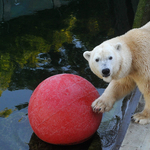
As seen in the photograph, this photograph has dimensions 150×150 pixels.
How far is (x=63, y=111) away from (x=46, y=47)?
4.06m

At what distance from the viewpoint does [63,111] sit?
326 centimetres

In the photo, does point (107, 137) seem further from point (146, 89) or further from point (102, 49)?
point (102, 49)

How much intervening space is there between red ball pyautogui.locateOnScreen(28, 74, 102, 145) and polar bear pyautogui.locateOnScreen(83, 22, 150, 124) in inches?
6.7

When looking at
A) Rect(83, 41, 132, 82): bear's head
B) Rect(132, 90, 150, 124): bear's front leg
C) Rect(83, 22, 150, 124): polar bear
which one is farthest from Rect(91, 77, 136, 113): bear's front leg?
Rect(83, 41, 132, 82): bear's head

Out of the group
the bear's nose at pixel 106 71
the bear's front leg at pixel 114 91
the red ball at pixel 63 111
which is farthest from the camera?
the bear's front leg at pixel 114 91

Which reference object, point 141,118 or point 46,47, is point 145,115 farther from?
point 46,47

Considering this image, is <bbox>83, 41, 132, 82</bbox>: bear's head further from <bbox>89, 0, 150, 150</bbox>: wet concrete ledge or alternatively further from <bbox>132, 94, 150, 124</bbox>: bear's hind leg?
<bbox>89, 0, 150, 150</bbox>: wet concrete ledge

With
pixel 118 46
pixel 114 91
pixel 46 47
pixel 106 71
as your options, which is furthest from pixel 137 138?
pixel 46 47

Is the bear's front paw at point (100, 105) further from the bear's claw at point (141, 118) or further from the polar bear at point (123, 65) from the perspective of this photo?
the bear's claw at point (141, 118)

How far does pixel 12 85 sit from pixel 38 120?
7.40 ft

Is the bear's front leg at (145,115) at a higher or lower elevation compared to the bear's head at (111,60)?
lower

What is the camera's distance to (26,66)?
6.17m

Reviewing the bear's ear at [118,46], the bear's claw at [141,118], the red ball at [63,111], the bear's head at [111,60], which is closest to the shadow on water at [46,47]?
the red ball at [63,111]

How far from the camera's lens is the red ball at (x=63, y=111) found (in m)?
3.27
